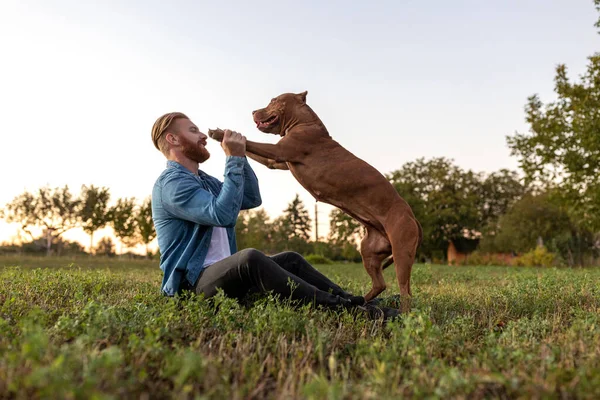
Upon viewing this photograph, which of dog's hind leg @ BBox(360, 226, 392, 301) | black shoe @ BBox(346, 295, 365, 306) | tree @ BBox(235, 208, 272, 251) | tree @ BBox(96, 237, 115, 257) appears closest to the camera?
black shoe @ BBox(346, 295, 365, 306)

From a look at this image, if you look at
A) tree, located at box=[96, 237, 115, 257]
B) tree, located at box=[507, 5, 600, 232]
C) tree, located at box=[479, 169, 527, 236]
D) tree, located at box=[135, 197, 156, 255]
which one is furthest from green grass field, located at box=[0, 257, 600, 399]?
tree, located at box=[479, 169, 527, 236]

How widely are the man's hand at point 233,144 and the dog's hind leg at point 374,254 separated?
141 centimetres

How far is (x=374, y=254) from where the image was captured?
4613 mm

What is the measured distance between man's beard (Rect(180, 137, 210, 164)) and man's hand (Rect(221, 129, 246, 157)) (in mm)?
555

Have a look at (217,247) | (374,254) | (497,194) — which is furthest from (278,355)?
(497,194)

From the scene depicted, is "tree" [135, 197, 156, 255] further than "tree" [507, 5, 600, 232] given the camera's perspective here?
Yes

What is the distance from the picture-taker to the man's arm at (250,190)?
488cm

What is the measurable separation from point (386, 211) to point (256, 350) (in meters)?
1.98

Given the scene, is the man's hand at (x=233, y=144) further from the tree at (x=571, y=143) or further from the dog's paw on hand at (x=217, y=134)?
the tree at (x=571, y=143)

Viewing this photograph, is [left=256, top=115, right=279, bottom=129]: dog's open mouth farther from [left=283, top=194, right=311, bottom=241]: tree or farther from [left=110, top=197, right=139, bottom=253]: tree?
[left=283, top=194, right=311, bottom=241]: tree

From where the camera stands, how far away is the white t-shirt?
4339mm

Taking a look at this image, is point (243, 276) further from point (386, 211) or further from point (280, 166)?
point (386, 211)

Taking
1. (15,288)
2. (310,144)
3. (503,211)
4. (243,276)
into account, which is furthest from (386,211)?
(503,211)

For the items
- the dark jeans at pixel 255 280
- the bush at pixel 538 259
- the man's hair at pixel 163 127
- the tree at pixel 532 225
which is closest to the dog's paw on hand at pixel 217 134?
the man's hair at pixel 163 127
